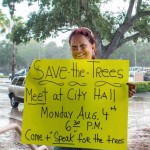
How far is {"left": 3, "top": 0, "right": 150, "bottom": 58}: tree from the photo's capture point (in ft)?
57.3

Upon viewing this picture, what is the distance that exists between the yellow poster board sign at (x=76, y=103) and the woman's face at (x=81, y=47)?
5cm

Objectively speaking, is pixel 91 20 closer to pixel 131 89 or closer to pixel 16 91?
pixel 16 91

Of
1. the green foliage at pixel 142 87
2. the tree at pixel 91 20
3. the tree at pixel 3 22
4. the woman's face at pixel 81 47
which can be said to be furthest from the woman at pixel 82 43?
the green foliage at pixel 142 87

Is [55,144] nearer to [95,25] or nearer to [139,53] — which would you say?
[95,25]

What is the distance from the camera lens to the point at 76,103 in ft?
9.27

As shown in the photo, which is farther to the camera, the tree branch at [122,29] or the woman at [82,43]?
the tree branch at [122,29]

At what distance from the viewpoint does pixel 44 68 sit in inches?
114

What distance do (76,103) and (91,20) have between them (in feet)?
49.2

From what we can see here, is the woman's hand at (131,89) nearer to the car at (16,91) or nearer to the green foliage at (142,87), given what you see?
the car at (16,91)

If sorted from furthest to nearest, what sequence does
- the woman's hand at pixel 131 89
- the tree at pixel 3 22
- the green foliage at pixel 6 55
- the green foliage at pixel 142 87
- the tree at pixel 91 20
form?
the green foliage at pixel 6 55
the green foliage at pixel 142 87
the tree at pixel 3 22
the tree at pixel 91 20
the woman's hand at pixel 131 89

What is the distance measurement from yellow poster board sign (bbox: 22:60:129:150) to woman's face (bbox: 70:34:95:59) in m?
0.05

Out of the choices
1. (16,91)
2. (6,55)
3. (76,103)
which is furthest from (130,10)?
(6,55)

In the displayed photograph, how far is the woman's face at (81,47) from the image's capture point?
2836 mm

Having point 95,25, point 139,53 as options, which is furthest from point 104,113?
point 139,53
